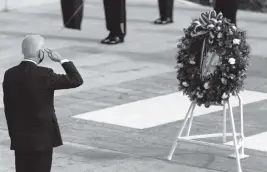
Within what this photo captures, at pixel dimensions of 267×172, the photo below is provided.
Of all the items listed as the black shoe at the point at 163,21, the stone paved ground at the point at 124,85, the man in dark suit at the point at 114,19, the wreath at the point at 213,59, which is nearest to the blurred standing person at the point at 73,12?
the stone paved ground at the point at 124,85

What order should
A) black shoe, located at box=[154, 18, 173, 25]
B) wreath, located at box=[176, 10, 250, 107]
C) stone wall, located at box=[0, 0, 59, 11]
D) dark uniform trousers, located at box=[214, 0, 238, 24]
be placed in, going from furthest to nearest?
stone wall, located at box=[0, 0, 59, 11], black shoe, located at box=[154, 18, 173, 25], dark uniform trousers, located at box=[214, 0, 238, 24], wreath, located at box=[176, 10, 250, 107]

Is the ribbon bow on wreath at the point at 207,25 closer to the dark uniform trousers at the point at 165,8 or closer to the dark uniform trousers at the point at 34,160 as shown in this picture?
the dark uniform trousers at the point at 34,160

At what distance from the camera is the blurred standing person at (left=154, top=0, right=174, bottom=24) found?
16.6 metres

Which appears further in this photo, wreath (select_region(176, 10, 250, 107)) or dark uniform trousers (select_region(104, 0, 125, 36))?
dark uniform trousers (select_region(104, 0, 125, 36))

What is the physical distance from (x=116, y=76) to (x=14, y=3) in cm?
698

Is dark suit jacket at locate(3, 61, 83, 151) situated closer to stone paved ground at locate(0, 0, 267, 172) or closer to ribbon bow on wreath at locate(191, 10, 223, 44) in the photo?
stone paved ground at locate(0, 0, 267, 172)

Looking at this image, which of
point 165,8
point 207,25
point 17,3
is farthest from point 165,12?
point 207,25

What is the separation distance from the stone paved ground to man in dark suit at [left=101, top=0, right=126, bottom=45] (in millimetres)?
217

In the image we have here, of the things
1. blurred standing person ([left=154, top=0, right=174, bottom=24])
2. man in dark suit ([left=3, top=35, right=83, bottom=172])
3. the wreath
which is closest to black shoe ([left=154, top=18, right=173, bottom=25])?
blurred standing person ([left=154, top=0, right=174, bottom=24])

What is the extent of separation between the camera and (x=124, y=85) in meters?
11.8

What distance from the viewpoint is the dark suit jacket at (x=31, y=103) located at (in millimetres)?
6055

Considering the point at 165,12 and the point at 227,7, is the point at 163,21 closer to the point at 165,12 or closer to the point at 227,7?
the point at 165,12

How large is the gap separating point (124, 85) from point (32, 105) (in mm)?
5796

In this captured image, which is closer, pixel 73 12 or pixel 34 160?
pixel 34 160
